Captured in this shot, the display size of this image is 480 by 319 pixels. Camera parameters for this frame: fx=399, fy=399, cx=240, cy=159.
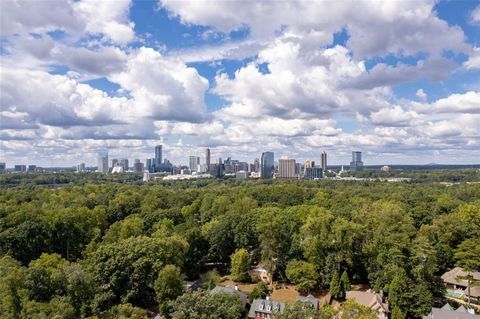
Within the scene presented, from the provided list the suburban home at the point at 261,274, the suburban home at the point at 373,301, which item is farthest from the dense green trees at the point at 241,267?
the suburban home at the point at 373,301

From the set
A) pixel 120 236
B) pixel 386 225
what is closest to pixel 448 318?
pixel 386 225

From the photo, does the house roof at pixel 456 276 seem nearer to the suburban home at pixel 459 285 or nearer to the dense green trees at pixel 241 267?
the suburban home at pixel 459 285

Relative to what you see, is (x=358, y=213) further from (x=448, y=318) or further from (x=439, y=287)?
(x=448, y=318)

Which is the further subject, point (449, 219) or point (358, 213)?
point (358, 213)

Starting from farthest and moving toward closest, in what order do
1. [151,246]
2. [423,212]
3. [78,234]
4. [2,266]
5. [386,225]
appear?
[423,212] → [78,234] → [386,225] → [151,246] → [2,266]

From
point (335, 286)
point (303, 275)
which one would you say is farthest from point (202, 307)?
point (335, 286)

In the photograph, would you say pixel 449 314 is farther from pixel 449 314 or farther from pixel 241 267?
pixel 241 267
